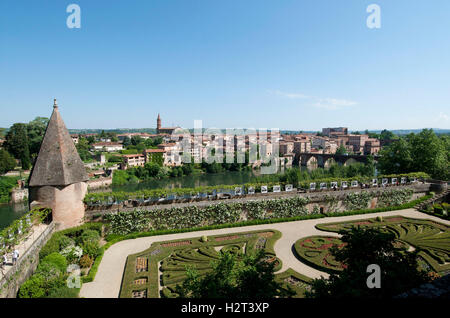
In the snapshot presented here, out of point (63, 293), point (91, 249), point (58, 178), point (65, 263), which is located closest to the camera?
point (63, 293)

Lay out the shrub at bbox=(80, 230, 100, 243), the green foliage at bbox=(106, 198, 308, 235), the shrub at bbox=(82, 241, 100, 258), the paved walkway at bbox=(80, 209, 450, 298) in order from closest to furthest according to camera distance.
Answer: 1. the paved walkway at bbox=(80, 209, 450, 298)
2. the shrub at bbox=(82, 241, 100, 258)
3. the shrub at bbox=(80, 230, 100, 243)
4. the green foliage at bbox=(106, 198, 308, 235)

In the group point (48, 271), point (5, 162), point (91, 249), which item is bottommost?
point (91, 249)

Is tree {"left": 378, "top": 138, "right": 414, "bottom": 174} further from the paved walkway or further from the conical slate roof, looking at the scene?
the conical slate roof

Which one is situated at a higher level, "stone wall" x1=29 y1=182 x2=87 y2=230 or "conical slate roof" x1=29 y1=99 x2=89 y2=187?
"conical slate roof" x1=29 y1=99 x2=89 y2=187

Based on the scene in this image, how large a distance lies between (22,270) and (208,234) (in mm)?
11153

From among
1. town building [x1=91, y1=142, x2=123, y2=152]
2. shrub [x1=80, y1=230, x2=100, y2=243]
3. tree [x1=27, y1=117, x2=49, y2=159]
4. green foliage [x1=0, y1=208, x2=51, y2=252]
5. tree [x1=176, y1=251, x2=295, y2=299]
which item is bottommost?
shrub [x1=80, y1=230, x2=100, y2=243]

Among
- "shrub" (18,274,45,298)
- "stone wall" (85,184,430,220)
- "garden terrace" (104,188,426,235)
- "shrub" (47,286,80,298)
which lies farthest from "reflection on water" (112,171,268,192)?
"shrub" (47,286,80,298)

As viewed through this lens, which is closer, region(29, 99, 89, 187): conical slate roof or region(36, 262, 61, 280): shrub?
region(36, 262, 61, 280): shrub

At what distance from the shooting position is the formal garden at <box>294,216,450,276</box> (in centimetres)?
1484

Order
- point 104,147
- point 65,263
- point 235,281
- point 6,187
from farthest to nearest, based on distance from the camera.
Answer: point 104,147 < point 6,187 < point 65,263 < point 235,281

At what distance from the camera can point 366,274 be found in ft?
24.5

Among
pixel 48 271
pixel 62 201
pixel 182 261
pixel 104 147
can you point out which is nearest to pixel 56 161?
pixel 62 201

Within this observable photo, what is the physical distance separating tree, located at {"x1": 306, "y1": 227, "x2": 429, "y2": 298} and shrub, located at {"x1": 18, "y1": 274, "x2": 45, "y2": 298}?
1125cm

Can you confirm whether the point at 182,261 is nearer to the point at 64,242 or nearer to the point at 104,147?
the point at 64,242
